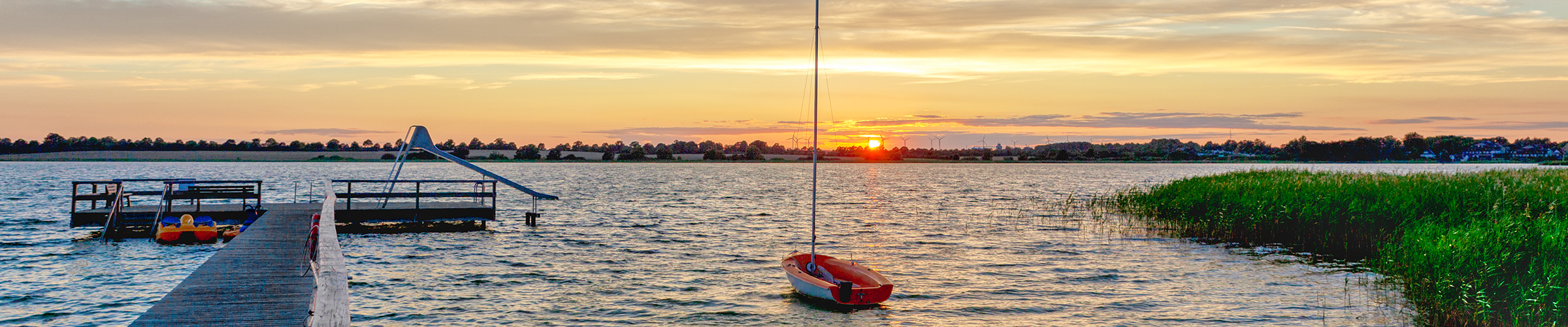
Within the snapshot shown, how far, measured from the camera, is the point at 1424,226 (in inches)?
1041

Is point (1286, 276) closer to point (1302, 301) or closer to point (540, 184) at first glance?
point (1302, 301)

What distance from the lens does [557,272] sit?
29.0 metres

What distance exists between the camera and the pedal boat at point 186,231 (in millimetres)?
33750

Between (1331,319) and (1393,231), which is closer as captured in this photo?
(1331,319)

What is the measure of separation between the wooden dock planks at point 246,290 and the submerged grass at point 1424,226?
71.7 feet

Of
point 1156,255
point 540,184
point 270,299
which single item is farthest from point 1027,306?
point 540,184

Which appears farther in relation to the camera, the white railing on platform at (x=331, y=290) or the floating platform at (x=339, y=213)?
the floating platform at (x=339, y=213)

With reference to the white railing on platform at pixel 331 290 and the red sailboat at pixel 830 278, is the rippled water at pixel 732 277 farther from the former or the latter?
the white railing on platform at pixel 331 290

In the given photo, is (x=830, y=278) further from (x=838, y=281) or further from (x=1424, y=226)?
(x=1424, y=226)

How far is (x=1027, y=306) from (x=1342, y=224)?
676 inches

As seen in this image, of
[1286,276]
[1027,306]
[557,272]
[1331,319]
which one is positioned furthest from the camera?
[557,272]

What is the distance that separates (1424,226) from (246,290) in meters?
30.8

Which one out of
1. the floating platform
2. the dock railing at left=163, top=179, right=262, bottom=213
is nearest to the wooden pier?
the dock railing at left=163, top=179, right=262, bottom=213

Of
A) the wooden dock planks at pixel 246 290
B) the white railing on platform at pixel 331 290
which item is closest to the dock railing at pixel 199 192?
the wooden dock planks at pixel 246 290
